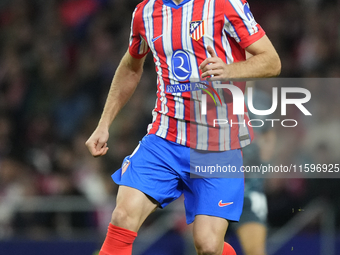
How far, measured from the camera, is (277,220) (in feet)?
17.7

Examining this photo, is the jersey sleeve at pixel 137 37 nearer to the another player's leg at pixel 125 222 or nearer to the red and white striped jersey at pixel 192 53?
the red and white striped jersey at pixel 192 53

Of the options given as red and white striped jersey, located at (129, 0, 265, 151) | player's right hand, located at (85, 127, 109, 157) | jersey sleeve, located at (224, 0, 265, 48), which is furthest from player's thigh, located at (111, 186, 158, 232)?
jersey sleeve, located at (224, 0, 265, 48)

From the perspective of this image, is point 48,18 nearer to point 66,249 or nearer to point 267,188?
point 66,249

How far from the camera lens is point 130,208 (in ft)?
9.30

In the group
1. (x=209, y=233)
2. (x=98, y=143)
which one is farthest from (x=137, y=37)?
(x=209, y=233)

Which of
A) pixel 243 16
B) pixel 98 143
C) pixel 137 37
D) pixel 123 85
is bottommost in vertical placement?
pixel 98 143

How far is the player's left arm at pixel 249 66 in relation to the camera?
2.52 metres

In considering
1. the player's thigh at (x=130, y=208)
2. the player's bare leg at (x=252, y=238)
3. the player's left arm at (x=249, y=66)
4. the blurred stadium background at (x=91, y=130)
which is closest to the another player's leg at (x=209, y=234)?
the player's thigh at (x=130, y=208)

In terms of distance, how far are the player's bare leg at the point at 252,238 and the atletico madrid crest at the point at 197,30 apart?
178 centimetres

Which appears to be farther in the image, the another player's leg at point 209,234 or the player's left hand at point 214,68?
the another player's leg at point 209,234

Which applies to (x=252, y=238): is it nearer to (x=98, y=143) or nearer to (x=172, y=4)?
(x=98, y=143)

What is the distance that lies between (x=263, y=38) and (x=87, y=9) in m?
5.27

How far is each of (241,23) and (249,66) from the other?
0.85 ft

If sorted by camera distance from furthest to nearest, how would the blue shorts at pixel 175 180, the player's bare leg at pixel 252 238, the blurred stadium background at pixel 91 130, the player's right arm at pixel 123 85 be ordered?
the blurred stadium background at pixel 91 130, the player's bare leg at pixel 252 238, the player's right arm at pixel 123 85, the blue shorts at pixel 175 180
